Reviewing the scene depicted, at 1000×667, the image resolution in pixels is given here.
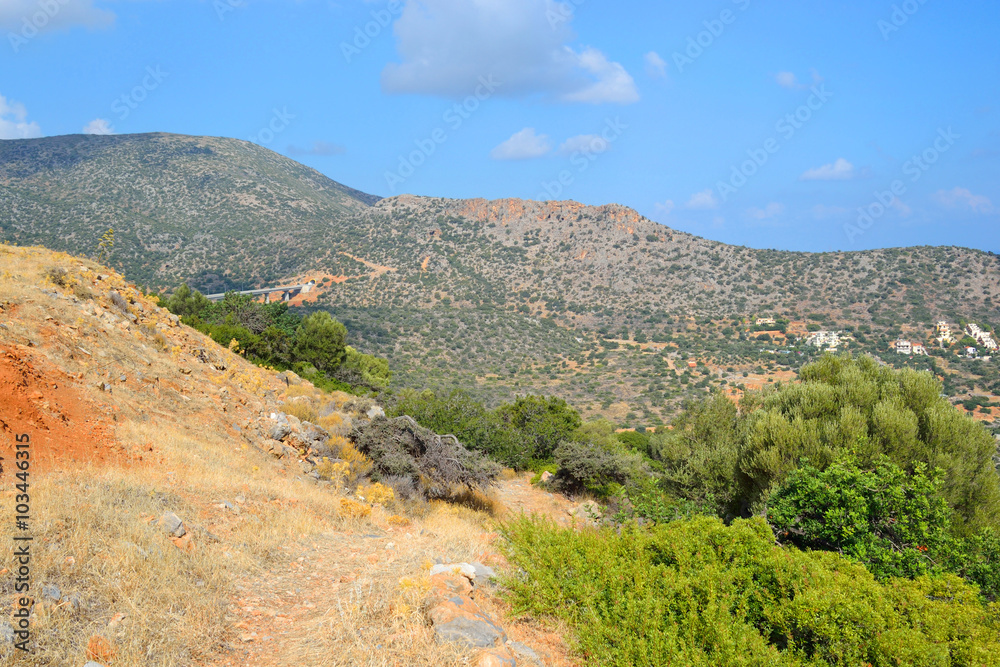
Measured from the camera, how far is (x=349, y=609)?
5031 millimetres

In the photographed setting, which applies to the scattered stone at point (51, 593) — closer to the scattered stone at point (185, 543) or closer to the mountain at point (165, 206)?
the scattered stone at point (185, 543)

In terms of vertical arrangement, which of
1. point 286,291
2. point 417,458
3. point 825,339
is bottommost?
point 417,458

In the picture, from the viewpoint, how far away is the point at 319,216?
83562 millimetres

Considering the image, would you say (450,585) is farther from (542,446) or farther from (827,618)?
(542,446)

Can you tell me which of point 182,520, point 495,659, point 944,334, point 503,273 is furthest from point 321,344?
point 944,334

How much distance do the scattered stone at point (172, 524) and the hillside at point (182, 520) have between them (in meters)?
0.02

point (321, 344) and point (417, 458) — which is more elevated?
→ point (321, 344)

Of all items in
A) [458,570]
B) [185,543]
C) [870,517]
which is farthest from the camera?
[870,517]

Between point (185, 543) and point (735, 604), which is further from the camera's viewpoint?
point (185, 543)

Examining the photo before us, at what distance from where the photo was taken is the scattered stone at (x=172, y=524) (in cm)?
589

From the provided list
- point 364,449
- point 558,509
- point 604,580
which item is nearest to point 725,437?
point 558,509

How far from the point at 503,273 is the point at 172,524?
63.3 m

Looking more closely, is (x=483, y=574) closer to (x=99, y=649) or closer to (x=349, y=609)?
(x=349, y=609)

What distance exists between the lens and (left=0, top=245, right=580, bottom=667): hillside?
4.40 metres
